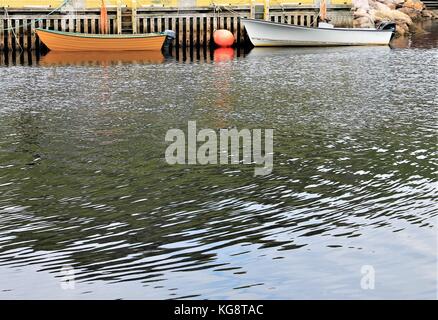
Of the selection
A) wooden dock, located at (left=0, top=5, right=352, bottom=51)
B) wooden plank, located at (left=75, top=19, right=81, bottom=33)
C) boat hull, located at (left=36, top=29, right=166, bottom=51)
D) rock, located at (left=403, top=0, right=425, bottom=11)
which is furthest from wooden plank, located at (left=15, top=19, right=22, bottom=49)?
rock, located at (left=403, top=0, right=425, bottom=11)

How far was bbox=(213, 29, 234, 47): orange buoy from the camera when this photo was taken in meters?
55.7

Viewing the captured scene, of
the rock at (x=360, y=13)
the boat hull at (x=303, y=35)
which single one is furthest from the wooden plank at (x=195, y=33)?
the rock at (x=360, y=13)

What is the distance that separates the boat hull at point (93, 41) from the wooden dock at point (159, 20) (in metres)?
1.78

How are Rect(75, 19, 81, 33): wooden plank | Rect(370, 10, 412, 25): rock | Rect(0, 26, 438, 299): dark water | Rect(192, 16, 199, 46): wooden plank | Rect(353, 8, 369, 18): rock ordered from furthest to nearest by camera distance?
1. Rect(370, 10, 412, 25): rock
2. Rect(353, 8, 369, 18): rock
3. Rect(192, 16, 199, 46): wooden plank
4. Rect(75, 19, 81, 33): wooden plank
5. Rect(0, 26, 438, 299): dark water

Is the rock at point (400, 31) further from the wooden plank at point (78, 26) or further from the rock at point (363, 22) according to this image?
the wooden plank at point (78, 26)

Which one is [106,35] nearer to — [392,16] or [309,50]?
[309,50]

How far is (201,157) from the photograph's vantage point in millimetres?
21609

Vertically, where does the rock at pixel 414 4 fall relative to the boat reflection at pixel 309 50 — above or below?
above

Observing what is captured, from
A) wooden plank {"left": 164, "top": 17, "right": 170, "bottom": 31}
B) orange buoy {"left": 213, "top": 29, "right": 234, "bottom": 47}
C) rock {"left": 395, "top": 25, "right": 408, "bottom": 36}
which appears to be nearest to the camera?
wooden plank {"left": 164, "top": 17, "right": 170, "bottom": 31}

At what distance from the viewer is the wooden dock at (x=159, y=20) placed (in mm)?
53344

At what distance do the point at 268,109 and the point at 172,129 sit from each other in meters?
5.18

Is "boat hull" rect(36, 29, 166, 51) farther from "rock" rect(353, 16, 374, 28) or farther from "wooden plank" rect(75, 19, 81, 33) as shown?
"rock" rect(353, 16, 374, 28)

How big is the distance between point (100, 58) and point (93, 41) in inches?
118

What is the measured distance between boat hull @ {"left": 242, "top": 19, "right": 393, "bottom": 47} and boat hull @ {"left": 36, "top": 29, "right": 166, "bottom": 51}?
6.51 metres
